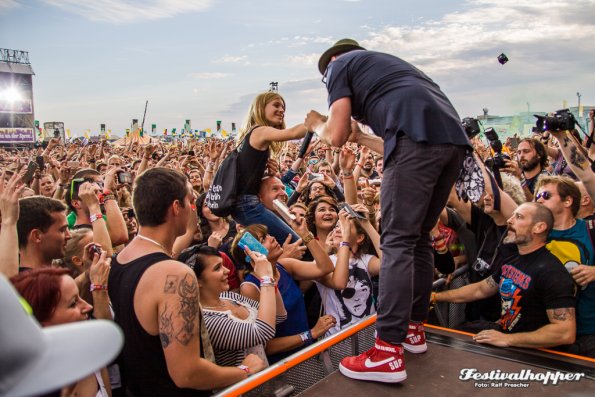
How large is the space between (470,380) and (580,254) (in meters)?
1.62

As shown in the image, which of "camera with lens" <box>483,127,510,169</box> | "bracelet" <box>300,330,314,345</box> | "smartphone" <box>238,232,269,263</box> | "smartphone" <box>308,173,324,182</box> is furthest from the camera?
"smartphone" <box>308,173,324,182</box>

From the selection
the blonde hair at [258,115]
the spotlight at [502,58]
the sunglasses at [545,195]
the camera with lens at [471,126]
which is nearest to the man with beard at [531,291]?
the sunglasses at [545,195]

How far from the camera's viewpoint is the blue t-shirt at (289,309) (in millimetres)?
3148

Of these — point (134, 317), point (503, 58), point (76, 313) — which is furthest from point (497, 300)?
point (503, 58)

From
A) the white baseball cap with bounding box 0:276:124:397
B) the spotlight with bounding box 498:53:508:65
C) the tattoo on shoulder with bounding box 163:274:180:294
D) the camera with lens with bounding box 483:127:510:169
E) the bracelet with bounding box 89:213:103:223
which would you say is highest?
the spotlight with bounding box 498:53:508:65

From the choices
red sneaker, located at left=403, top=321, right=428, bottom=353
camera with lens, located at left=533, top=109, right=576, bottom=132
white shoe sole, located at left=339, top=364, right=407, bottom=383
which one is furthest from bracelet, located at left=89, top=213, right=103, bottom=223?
camera with lens, located at left=533, top=109, right=576, bottom=132

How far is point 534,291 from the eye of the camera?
9.15ft

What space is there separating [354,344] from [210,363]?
963mm

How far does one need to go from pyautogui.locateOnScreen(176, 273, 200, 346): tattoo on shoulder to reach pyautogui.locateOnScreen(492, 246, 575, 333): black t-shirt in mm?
2053

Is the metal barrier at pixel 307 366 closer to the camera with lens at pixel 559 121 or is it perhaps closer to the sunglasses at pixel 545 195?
the sunglasses at pixel 545 195

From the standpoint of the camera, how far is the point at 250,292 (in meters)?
3.09

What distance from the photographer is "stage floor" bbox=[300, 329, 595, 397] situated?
6.81ft

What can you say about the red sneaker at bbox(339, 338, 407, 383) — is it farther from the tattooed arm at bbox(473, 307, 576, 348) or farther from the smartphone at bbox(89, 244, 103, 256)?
the smartphone at bbox(89, 244, 103, 256)

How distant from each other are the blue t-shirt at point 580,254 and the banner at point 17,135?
181ft
